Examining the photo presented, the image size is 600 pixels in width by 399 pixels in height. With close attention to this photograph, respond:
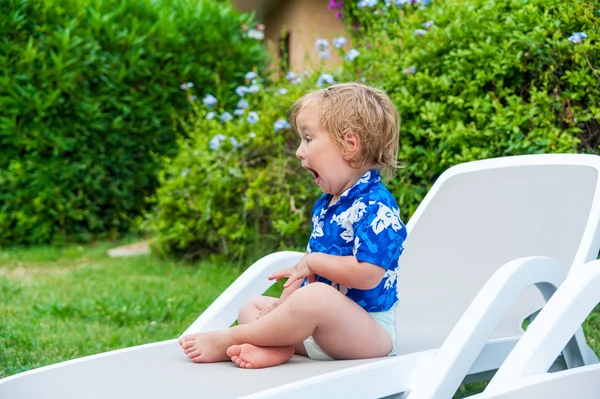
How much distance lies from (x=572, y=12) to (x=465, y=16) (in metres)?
0.68

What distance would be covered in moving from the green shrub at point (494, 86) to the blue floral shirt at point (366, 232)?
1895mm

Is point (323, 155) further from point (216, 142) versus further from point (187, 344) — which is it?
point (216, 142)

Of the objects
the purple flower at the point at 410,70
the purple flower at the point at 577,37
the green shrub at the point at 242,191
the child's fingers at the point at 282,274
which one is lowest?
the green shrub at the point at 242,191

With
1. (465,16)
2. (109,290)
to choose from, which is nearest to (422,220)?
(465,16)

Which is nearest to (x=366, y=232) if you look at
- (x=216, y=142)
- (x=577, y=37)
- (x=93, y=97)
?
(x=577, y=37)

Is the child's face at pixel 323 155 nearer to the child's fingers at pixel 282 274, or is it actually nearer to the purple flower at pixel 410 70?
the child's fingers at pixel 282 274

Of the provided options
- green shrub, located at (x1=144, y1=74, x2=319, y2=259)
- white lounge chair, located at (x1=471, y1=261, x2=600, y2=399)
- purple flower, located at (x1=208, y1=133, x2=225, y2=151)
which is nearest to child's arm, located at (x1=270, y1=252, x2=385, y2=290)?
white lounge chair, located at (x1=471, y1=261, x2=600, y2=399)

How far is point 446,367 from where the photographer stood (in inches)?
86.3

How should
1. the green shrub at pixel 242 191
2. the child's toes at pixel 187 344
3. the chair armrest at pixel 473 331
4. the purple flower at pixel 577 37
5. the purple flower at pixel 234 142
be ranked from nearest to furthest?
the chair armrest at pixel 473 331
the child's toes at pixel 187 344
the purple flower at pixel 577 37
the green shrub at pixel 242 191
the purple flower at pixel 234 142

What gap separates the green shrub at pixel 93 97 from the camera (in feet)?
25.0

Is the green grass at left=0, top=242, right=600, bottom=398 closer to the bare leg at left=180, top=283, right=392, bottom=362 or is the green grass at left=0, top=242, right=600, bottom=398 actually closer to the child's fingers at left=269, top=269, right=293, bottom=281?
Answer: the bare leg at left=180, top=283, right=392, bottom=362

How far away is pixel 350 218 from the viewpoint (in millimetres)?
2547

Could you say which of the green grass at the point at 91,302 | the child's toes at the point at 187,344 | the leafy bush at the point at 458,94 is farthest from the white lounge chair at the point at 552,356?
the green grass at the point at 91,302

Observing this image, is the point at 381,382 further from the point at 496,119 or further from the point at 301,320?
the point at 496,119
